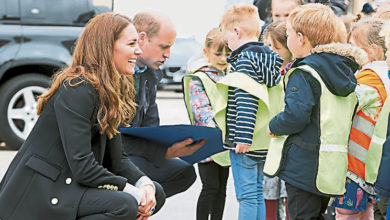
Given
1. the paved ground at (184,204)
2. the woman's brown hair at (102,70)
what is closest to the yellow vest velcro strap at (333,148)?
the woman's brown hair at (102,70)

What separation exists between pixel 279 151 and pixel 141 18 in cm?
123

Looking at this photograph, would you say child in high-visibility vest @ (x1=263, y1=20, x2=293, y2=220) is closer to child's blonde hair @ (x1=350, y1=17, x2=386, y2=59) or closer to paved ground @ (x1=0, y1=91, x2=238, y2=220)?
child's blonde hair @ (x1=350, y1=17, x2=386, y2=59)

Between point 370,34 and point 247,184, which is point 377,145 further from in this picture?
point 247,184

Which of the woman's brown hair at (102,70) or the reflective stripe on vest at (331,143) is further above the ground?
the woman's brown hair at (102,70)

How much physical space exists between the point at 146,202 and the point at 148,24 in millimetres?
1290

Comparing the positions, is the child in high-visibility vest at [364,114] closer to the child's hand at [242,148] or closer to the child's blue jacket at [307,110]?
the child's blue jacket at [307,110]

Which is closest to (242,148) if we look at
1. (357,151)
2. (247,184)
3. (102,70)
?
(247,184)

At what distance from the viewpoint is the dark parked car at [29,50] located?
8.22 meters

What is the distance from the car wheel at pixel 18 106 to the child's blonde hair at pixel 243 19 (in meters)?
4.22

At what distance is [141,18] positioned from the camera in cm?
431

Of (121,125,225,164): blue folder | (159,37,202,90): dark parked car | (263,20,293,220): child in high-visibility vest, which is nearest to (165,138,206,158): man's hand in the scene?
(121,125,225,164): blue folder

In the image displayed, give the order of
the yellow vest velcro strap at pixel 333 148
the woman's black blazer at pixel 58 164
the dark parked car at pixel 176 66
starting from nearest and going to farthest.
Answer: the woman's black blazer at pixel 58 164
the yellow vest velcro strap at pixel 333 148
the dark parked car at pixel 176 66

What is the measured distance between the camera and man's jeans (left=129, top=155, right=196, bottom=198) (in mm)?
4055

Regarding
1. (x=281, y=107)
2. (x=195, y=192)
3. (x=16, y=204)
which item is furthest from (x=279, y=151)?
(x=195, y=192)
